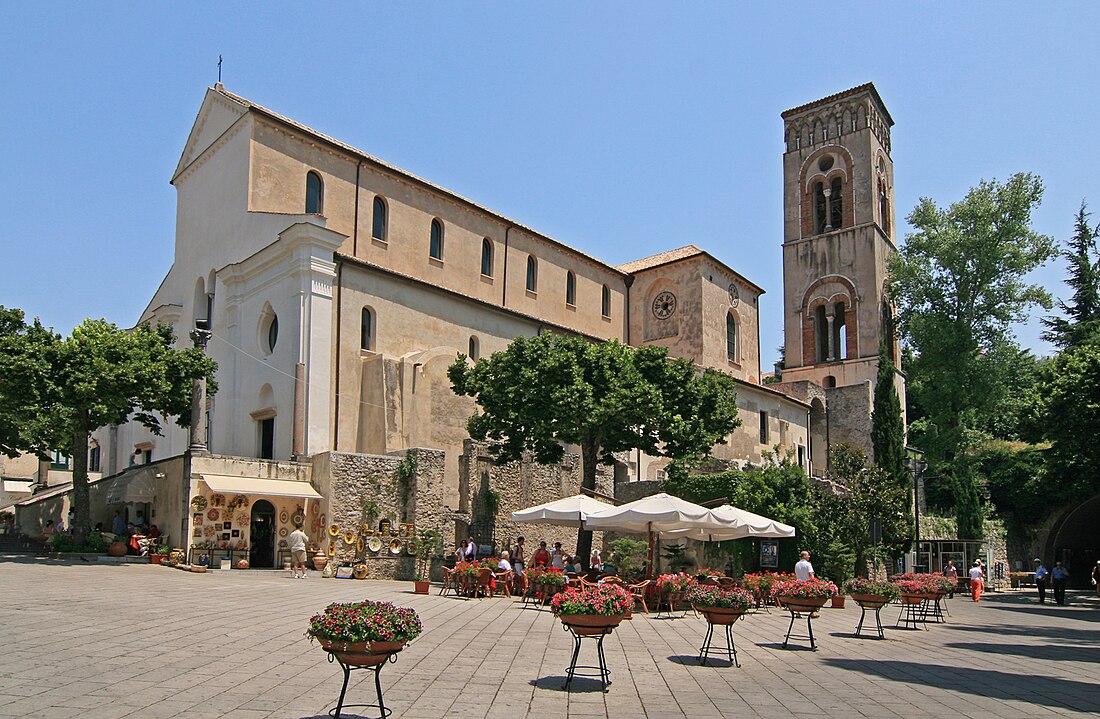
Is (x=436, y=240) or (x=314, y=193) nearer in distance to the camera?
(x=314, y=193)

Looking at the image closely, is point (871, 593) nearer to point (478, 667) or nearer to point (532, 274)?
point (478, 667)

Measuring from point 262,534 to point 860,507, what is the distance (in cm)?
1839

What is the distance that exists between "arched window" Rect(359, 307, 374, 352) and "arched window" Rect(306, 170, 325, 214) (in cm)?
442

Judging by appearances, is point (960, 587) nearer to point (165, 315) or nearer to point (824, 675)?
point (824, 675)

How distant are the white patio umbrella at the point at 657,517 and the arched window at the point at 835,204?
38827 millimetres

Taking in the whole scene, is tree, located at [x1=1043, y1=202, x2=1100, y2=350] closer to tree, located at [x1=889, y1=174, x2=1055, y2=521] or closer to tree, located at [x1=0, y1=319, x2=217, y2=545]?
tree, located at [x1=889, y1=174, x2=1055, y2=521]

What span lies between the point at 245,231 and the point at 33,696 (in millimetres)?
26520

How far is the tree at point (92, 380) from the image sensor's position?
25.1 metres

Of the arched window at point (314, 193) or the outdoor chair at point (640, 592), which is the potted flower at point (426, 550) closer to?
the outdoor chair at point (640, 592)

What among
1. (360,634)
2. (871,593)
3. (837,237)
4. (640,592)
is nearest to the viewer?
(360,634)

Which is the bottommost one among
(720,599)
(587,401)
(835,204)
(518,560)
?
(518,560)

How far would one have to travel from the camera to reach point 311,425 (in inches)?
1158

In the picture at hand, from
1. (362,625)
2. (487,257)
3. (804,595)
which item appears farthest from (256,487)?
(362,625)

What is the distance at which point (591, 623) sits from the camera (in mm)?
10234
